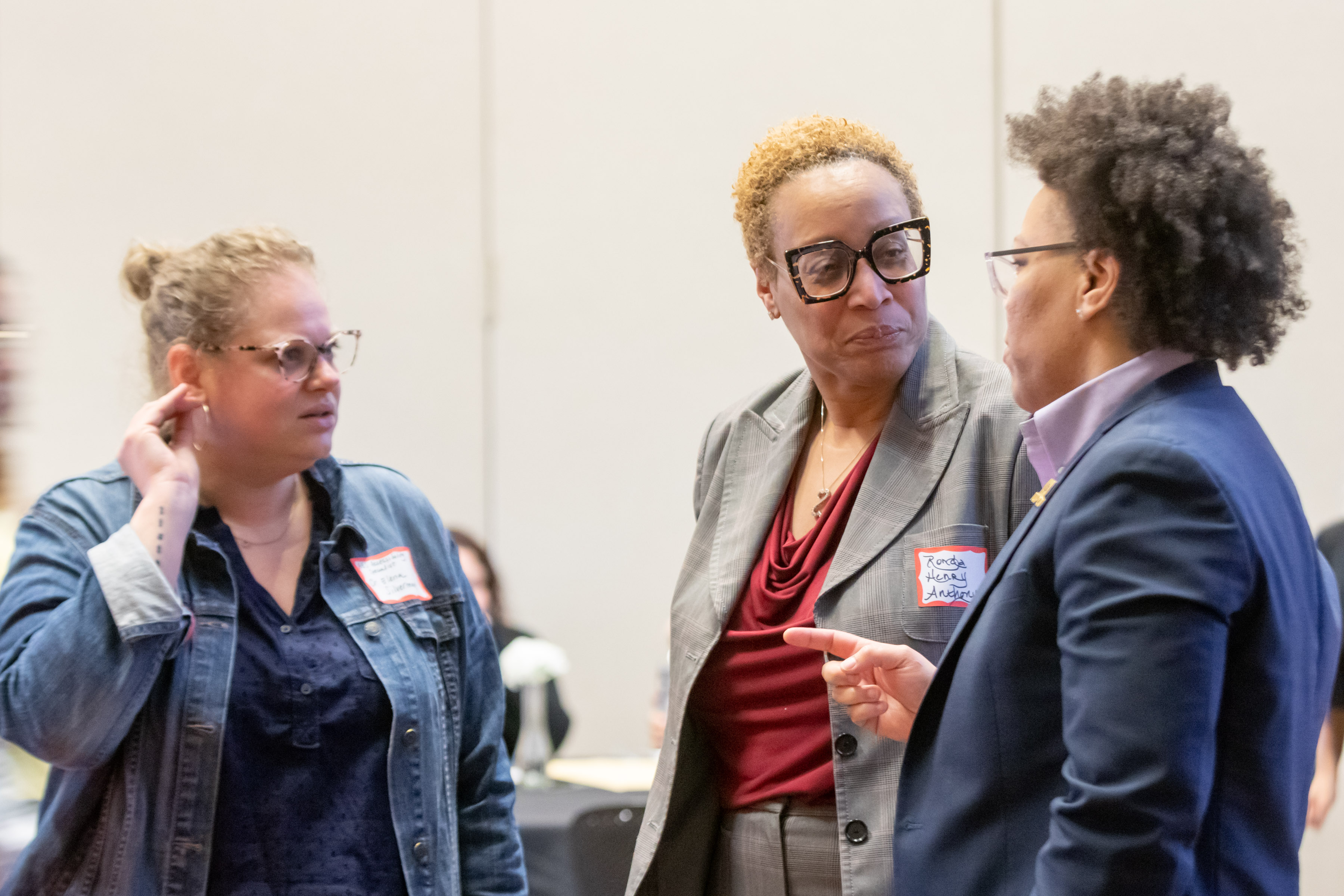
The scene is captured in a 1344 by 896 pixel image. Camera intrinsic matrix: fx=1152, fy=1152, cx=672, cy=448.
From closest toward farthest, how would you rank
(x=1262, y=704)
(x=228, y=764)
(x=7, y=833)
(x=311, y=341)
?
(x=1262, y=704)
(x=7, y=833)
(x=228, y=764)
(x=311, y=341)

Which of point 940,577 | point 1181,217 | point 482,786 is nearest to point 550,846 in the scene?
point 482,786

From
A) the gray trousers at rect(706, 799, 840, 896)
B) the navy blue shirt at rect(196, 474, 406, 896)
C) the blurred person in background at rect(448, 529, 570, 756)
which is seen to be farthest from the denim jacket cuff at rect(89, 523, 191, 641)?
the blurred person in background at rect(448, 529, 570, 756)

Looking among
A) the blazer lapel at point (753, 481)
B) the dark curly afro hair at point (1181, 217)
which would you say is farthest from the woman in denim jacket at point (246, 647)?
the dark curly afro hair at point (1181, 217)

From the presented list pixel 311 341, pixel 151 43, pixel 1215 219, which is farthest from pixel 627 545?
pixel 1215 219

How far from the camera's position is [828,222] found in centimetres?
163

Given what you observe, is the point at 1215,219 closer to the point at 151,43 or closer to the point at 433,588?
the point at 433,588

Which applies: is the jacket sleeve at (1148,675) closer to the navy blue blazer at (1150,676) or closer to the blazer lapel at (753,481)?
the navy blue blazer at (1150,676)

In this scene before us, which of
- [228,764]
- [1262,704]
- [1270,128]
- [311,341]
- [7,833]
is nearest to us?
[1262,704]

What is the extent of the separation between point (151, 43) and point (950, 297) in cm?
339

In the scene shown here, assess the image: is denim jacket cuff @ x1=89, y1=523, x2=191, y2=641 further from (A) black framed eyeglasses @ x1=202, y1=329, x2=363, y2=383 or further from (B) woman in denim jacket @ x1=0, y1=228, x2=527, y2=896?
(A) black framed eyeglasses @ x1=202, y1=329, x2=363, y2=383

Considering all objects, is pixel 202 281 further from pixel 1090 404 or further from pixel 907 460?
pixel 1090 404

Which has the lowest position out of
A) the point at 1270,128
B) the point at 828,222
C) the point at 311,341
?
the point at 311,341

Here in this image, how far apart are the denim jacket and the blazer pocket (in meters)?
0.74

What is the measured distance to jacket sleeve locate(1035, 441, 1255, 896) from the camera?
3.15ft
